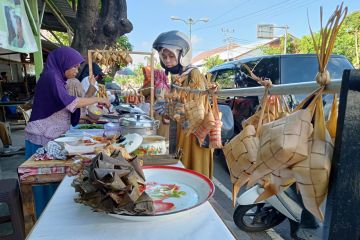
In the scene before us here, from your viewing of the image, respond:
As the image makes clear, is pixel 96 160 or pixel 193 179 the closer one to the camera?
pixel 96 160

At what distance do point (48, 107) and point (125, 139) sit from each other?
1225 millimetres

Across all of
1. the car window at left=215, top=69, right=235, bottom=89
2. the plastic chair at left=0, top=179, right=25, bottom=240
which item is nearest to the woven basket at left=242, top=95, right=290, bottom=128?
the plastic chair at left=0, top=179, right=25, bottom=240

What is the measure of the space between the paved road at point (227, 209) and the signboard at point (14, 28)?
11.1 ft

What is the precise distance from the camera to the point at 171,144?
1.58 meters

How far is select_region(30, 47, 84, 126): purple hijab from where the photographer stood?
6.93 ft

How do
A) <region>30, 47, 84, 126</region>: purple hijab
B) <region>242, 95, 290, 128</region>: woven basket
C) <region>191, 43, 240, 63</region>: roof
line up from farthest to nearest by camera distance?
<region>191, 43, 240, 63</region>: roof, <region>30, 47, 84, 126</region>: purple hijab, <region>242, 95, 290, 128</region>: woven basket

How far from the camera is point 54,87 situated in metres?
2.09

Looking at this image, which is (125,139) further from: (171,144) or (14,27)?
(14,27)

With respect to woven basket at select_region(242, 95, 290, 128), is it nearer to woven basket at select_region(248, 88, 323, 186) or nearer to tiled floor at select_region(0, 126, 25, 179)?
woven basket at select_region(248, 88, 323, 186)

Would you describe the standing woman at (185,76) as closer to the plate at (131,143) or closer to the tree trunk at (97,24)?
the plate at (131,143)

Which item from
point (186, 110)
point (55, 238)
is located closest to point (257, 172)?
point (55, 238)

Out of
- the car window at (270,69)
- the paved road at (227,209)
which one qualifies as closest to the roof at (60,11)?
the car window at (270,69)

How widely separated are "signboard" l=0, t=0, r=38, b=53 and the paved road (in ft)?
11.1

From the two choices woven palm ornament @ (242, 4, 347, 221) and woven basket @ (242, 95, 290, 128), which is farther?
woven basket @ (242, 95, 290, 128)
